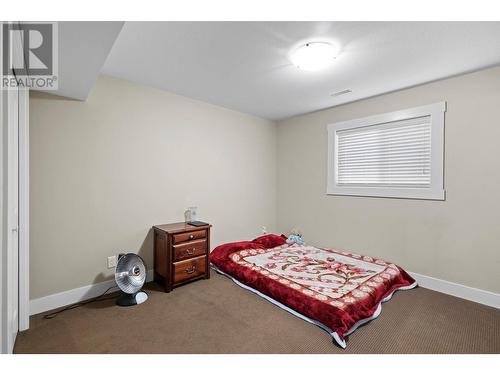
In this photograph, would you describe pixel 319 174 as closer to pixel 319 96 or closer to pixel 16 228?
pixel 319 96

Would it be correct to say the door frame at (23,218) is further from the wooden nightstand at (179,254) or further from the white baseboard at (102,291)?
the wooden nightstand at (179,254)

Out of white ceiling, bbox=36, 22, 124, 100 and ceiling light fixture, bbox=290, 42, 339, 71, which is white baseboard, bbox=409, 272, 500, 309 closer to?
ceiling light fixture, bbox=290, 42, 339, 71

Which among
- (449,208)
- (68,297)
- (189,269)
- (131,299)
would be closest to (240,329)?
(189,269)

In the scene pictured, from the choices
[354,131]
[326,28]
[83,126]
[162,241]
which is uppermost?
[326,28]

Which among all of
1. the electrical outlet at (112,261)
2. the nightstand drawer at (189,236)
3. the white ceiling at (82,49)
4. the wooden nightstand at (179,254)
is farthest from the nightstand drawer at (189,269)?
the white ceiling at (82,49)

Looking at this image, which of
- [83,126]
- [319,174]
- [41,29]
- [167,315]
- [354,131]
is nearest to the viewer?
[41,29]

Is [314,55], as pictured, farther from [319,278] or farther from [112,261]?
[112,261]

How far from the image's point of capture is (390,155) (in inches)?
127

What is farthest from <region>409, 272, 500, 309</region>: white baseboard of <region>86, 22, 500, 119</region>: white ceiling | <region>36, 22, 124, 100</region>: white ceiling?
<region>36, 22, 124, 100</region>: white ceiling

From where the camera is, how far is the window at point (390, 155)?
110 inches

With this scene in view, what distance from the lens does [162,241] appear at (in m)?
2.82

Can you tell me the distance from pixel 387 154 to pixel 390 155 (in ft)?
0.14

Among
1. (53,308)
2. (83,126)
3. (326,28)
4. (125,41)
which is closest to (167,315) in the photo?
(53,308)

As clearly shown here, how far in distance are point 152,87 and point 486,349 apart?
405 cm
